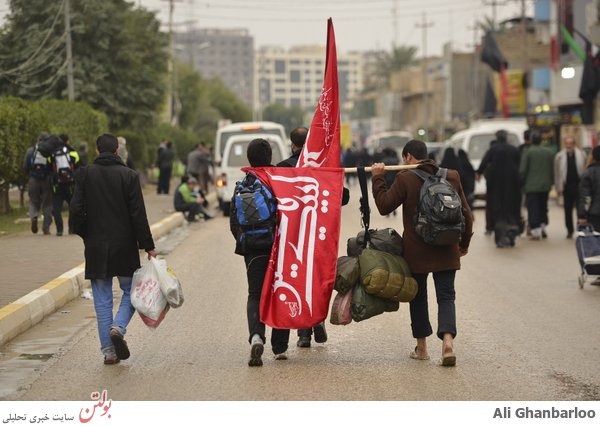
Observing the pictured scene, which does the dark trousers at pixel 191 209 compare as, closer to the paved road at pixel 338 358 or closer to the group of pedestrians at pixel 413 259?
the paved road at pixel 338 358

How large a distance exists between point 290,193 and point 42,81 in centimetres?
3483

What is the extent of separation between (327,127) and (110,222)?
1.72 m

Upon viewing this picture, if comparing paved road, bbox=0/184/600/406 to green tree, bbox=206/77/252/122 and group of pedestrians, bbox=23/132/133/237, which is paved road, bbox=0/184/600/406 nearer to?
group of pedestrians, bbox=23/132/133/237

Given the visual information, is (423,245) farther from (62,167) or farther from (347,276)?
(62,167)

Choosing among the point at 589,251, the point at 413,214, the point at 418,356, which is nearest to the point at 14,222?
the point at 589,251

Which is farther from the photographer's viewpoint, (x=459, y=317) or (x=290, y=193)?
(x=459, y=317)

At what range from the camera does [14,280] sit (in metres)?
14.8

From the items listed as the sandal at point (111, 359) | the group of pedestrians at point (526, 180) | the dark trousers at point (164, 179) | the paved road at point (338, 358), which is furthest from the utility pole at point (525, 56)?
the sandal at point (111, 359)

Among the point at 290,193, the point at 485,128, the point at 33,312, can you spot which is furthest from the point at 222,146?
the point at 290,193

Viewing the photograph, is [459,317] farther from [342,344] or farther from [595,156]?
[595,156]

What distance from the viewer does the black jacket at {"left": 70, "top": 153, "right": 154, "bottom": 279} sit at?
31.3 feet

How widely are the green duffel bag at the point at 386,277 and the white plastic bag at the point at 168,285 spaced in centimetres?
137

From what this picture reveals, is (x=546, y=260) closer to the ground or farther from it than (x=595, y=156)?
closer to the ground

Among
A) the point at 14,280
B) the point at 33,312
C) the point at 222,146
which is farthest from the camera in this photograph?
the point at 222,146
